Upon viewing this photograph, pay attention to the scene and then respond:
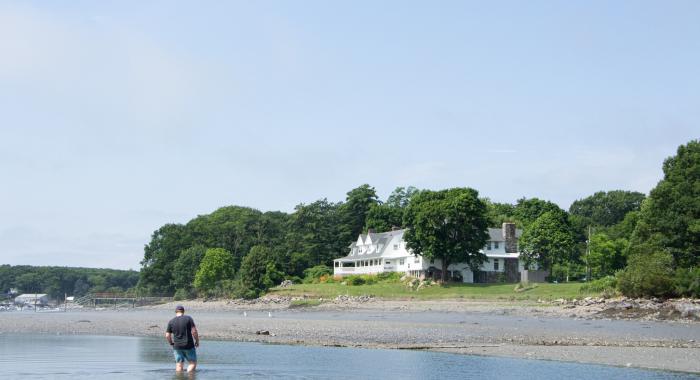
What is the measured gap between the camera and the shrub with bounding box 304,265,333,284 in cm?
11261

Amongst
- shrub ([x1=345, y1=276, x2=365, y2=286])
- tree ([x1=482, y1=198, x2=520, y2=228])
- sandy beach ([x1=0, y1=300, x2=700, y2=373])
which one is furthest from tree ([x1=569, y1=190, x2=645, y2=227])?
sandy beach ([x1=0, y1=300, x2=700, y2=373])

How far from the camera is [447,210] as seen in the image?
91125mm

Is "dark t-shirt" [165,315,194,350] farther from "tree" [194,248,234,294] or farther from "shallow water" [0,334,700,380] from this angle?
"tree" [194,248,234,294]

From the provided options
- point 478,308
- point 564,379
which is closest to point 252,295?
point 478,308

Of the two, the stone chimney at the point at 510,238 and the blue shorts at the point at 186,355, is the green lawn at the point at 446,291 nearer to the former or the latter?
the stone chimney at the point at 510,238

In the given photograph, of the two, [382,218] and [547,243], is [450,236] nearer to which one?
[547,243]

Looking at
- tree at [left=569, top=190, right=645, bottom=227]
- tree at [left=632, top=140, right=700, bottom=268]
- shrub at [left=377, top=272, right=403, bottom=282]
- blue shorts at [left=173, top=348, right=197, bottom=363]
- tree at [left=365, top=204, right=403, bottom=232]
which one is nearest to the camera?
blue shorts at [left=173, top=348, right=197, bottom=363]

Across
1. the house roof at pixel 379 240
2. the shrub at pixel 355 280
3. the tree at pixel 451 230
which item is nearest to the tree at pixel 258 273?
the shrub at pixel 355 280

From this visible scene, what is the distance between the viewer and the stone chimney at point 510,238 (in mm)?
104387

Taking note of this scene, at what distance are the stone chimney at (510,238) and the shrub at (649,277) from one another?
40.3 m

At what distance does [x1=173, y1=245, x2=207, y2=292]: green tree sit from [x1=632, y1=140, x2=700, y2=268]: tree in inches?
3034

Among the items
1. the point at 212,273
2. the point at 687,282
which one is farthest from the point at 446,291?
the point at 212,273

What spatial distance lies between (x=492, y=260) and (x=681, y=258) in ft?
131

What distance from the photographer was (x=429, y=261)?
316ft
